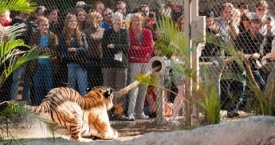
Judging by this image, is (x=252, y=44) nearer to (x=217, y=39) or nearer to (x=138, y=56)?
(x=217, y=39)

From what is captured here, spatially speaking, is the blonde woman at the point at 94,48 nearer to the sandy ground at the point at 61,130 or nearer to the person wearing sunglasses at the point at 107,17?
the person wearing sunglasses at the point at 107,17

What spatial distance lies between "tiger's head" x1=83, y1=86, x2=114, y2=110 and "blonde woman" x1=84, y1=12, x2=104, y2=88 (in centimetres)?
82

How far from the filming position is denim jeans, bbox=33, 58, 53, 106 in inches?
415

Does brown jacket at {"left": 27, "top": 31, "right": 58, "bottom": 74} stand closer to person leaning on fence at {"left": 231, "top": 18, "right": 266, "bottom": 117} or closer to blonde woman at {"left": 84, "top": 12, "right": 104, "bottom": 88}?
blonde woman at {"left": 84, "top": 12, "right": 104, "bottom": 88}

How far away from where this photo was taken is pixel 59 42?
10344 millimetres

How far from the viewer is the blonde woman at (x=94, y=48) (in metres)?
10.0

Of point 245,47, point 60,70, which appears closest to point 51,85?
point 60,70

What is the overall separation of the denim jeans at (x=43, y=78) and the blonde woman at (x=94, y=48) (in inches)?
28.1

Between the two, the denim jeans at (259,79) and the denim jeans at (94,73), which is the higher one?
the denim jeans at (94,73)

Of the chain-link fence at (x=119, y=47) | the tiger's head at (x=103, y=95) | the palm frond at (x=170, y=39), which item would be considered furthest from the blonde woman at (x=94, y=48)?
the palm frond at (x=170, y=39)

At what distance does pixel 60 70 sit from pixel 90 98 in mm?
1420

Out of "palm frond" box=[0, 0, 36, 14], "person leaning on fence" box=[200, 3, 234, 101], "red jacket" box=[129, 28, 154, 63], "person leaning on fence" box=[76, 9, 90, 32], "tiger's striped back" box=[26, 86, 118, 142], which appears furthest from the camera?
"person leaning on fence" box=[76, 9, 90, 32]

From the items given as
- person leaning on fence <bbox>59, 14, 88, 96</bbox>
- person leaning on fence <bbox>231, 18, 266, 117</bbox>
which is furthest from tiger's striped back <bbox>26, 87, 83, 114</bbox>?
person leaning on fence <bbox>231, 18, 266, 117</bbox>

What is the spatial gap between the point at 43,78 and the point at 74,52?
2.41 ft
